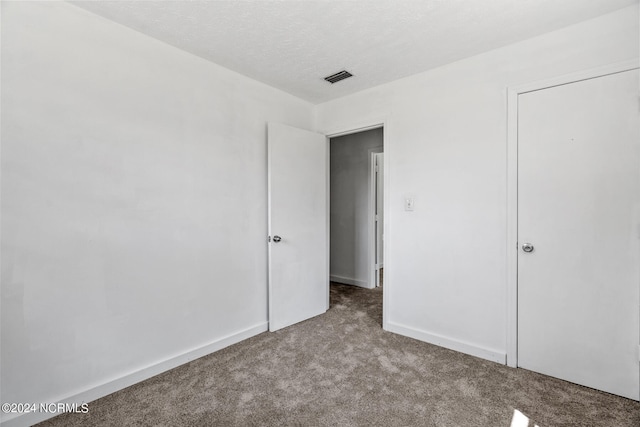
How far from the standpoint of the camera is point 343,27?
2.08 m

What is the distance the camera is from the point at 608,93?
1975mm

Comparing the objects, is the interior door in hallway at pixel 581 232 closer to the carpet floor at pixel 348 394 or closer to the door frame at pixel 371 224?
the carpet floor at pixel 348 394

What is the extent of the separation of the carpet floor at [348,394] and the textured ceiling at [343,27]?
2.43 m

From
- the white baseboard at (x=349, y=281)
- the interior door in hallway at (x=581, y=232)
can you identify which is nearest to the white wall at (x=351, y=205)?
the white baseboard at (x=349, y=281)

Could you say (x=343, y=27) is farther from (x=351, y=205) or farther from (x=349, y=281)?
(x=349, y=281)

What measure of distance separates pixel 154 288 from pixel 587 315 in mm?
3004

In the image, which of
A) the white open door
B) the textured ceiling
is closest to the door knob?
the textured ceiling

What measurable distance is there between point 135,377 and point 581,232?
126 inches

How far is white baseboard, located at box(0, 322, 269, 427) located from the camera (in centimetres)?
172

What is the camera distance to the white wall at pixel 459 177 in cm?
217

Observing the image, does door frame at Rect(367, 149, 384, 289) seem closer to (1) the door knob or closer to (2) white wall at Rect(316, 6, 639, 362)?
(2) white wall at Rect(316, 6, 639, 362)

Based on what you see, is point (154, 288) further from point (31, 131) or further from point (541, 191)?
point (541, 191)

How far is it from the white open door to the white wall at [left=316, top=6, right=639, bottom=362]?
2.61ft

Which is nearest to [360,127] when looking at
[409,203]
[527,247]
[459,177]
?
[409,203]
